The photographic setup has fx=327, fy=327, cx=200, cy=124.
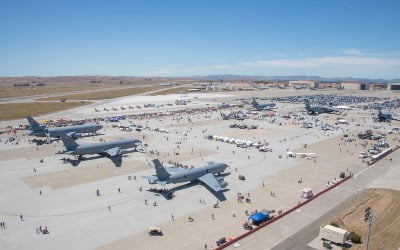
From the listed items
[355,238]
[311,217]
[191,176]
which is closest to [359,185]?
[311,217]

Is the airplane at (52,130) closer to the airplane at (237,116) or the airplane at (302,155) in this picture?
the airplane at (237,116)

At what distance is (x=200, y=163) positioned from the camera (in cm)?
7981

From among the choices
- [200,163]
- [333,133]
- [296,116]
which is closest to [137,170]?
[200,163]

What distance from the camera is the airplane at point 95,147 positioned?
3191 inches

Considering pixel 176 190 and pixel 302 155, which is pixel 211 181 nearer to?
pixel 176 190

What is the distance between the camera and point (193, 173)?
207ft

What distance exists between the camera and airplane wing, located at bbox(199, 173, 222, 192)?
191 ft

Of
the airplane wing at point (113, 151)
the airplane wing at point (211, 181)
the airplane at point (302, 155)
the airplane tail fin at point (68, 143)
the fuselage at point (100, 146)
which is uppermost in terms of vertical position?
the airplane tail fin at point (68, 143)

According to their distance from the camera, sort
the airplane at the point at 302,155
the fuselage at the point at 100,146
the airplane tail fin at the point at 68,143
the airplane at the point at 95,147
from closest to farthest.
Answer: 1. the airplane tail fin at the point at 68,143
2. the airplane at the point at 95,147
3. the fuselage at the point at 100,146
4. the airplane at the point at 302,155

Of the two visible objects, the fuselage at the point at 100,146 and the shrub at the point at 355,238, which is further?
the fuselage at the point at 100,146

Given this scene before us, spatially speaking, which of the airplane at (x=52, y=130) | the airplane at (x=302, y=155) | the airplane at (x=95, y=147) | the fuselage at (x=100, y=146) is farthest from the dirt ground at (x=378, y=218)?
the airplane at (x=52, y=130)

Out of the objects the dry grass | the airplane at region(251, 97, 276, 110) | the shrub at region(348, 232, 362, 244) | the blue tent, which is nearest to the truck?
the shrub at region(348, 232, 362, 244)

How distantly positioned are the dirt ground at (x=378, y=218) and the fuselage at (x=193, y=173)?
25528 mm

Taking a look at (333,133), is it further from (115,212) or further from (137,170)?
(115,212)
